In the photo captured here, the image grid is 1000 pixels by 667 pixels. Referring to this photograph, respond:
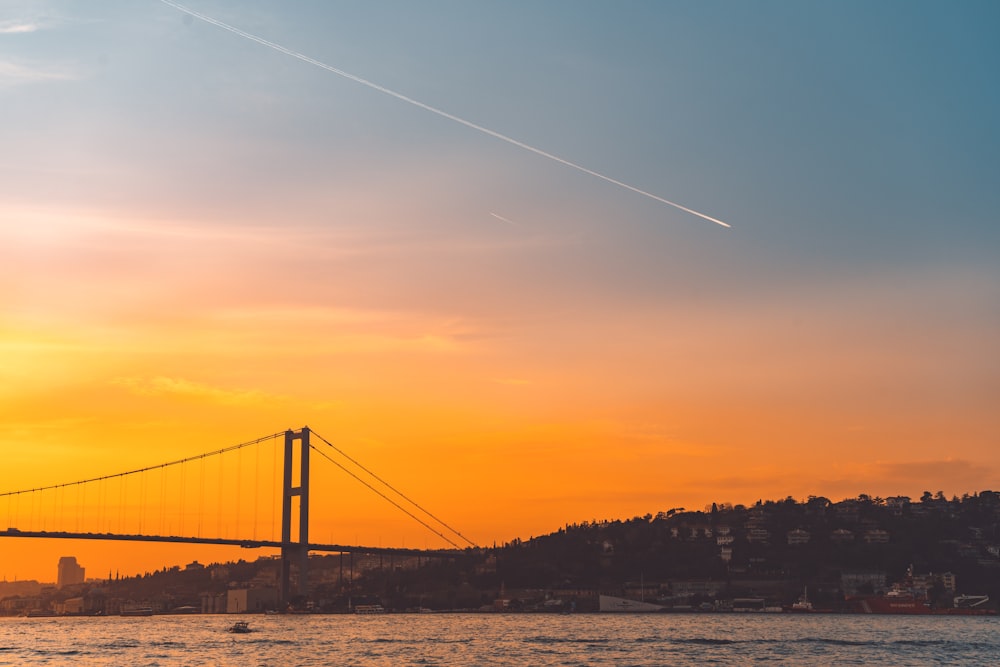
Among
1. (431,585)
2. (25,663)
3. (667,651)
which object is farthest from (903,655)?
(431,585)

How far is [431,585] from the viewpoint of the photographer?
155 metres

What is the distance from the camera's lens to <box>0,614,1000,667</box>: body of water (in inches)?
2093

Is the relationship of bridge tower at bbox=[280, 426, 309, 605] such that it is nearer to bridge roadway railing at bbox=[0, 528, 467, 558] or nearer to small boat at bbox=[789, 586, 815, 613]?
bridge roadway railing at bbox=[0, 528, 467, 558]

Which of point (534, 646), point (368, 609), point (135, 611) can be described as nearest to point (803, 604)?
point (368, 609)

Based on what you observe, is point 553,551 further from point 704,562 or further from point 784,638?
point 784,638

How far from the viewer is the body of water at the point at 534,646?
174 ft

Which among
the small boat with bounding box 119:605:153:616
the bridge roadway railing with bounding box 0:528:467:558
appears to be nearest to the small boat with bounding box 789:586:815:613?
the bridge roadway railing with bounding box 0:528:467:558

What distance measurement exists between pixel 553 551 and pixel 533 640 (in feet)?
335

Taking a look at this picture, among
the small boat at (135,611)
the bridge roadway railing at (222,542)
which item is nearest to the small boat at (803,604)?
the bridge roadway railing at (222,542)

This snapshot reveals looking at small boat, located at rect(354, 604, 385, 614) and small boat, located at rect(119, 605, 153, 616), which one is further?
small boat, located at rect(119, 605, 153, 616)

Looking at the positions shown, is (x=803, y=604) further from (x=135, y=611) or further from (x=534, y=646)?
(x=135, y=611)

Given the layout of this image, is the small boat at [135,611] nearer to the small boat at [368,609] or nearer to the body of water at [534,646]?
the small boat at [368,609]

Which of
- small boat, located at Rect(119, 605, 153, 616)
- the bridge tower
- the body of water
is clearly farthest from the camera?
small boat, located at Rect(119, 605, 153, 616)

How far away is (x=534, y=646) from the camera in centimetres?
6200
